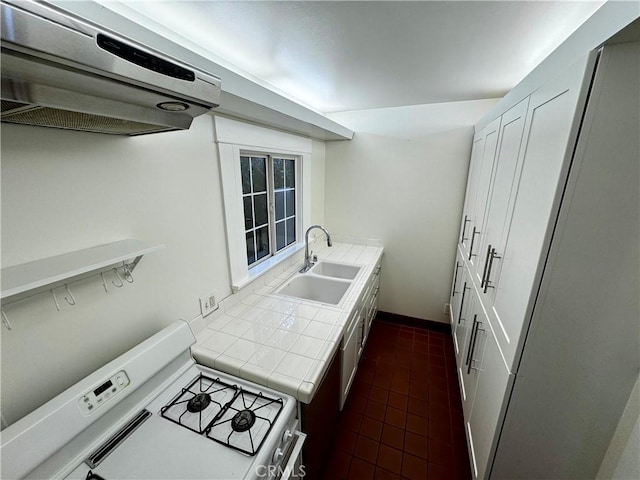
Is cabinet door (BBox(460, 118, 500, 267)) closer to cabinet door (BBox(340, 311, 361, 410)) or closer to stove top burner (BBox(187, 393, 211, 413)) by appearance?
cabinet door (BBox(340, 311, 361, 410))

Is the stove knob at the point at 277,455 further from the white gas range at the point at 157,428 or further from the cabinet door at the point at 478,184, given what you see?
the cabinet door at the point at 478,184

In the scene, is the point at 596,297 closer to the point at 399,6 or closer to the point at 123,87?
the point at 399,6

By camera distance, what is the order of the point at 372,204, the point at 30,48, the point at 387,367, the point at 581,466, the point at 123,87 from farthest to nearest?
1. the point at 372,204
2. the point at 387,367
3. the point at 581,466
4. the point at 123,87
5. the point at 30,48

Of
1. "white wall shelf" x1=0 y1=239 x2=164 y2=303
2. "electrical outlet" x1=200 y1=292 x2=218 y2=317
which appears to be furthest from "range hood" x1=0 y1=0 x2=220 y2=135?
"electrical outlet" x1=200 y1=292 x2=218 y2=317

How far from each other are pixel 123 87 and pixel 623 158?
130 centimetres

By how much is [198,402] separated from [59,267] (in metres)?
0.67

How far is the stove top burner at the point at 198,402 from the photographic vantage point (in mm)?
986

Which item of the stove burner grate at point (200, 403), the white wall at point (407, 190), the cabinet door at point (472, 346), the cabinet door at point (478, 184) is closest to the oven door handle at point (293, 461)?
the stove burner grate at point (200, 403)

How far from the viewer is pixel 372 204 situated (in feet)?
9.10

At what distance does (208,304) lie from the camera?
4.73 ft

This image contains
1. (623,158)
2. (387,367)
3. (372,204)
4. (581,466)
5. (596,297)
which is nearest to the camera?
(623,158)

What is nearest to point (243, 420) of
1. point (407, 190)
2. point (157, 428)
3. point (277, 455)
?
point (277, 455)

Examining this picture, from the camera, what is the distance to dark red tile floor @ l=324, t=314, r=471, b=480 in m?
1.56

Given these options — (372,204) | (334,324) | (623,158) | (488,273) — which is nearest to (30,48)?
(623,158)
